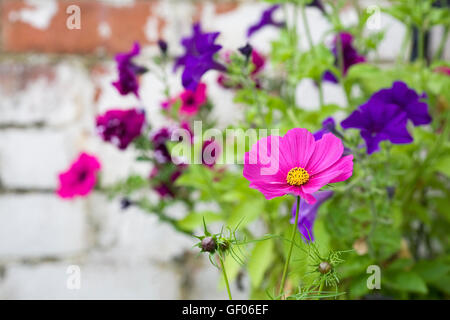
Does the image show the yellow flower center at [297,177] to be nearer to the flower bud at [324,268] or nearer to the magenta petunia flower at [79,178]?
the flower bud at [324,268]

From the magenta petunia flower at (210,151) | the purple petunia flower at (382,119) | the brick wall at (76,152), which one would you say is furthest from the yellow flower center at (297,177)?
the brick wall at (76,152)

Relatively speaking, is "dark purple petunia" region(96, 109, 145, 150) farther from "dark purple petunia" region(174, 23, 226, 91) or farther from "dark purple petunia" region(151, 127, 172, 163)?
"dark purple petunia" region(174, 23, 226, 91)

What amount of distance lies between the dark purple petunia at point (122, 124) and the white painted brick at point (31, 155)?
0.36 metres

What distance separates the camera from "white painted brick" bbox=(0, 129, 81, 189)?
1.02 m

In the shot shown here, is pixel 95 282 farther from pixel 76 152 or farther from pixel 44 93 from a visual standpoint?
pixel 44 93

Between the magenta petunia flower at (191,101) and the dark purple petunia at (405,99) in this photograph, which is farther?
the magenta petunia flower at (191,101)

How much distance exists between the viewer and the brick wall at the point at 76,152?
3.33ft

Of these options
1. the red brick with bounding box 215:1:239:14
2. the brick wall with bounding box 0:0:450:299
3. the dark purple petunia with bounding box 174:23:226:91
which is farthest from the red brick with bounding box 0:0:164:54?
the dark purple petunia with bounding box 174:23:226:91

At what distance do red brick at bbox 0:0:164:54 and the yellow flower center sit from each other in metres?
0.81

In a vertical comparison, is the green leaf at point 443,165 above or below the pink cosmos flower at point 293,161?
above

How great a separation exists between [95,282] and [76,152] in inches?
12.0

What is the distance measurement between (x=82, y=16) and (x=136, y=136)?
46 centimetres

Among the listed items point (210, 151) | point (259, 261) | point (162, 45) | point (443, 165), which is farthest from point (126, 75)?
point (443, 165)

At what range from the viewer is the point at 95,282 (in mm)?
1020
